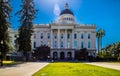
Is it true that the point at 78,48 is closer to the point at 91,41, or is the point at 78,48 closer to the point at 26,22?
the point at 91,41

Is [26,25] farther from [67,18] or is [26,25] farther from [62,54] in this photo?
[67,18]

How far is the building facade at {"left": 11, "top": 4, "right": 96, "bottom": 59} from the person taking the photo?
319ft

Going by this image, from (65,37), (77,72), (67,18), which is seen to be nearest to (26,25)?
(77,72)

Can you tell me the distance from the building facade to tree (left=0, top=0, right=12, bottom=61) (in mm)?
56391

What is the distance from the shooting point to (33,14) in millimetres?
59812

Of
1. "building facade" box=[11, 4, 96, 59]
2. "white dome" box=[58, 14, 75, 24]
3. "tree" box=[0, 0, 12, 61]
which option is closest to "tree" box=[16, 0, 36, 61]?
"tree" box=[0, 0, 12, 61]

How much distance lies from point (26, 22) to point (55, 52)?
39.5 metres

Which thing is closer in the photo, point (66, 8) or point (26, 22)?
point (26, 22)

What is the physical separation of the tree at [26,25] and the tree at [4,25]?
17.8 m

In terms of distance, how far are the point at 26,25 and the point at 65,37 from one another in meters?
41.8

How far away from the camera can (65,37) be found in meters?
99.8

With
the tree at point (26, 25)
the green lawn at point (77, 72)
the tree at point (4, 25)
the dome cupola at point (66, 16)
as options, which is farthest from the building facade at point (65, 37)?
the green lawn at point (77, 72)

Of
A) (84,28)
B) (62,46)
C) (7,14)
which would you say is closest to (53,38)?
(62,46)

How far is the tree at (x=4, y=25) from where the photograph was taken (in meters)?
38.6
